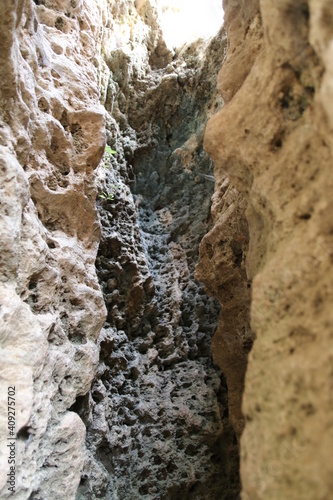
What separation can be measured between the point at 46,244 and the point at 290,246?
6.96 feet

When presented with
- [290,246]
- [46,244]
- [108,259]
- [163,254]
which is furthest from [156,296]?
[290,246]

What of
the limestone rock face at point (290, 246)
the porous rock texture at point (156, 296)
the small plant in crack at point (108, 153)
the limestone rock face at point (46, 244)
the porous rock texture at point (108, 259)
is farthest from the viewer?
Answer: the small plant in crack at point (108, 153)

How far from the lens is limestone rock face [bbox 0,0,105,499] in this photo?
2.38 meters

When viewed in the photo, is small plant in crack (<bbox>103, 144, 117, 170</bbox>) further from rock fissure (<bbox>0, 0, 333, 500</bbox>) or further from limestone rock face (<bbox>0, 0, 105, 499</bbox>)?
limestone rock face (<bbox>0, 0, 105, 499</bbox>)

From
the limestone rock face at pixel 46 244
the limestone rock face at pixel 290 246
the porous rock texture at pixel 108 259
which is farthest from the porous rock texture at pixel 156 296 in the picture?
the limestone rock face at pixel 290 246

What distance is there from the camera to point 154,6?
7664mm

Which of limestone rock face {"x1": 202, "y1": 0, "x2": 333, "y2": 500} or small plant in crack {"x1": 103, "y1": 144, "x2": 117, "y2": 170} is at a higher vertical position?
small plant in crack {"x1": 103, "y1": 144, "x2": 117, "y2": 170}

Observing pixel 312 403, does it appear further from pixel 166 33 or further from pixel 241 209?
pixel 166 33

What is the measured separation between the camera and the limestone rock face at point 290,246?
4.18 feet

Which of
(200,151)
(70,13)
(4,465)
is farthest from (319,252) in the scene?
(200,151)

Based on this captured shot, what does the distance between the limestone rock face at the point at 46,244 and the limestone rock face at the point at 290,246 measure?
1.44 m

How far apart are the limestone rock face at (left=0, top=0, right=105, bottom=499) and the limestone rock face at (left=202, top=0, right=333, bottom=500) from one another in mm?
1442

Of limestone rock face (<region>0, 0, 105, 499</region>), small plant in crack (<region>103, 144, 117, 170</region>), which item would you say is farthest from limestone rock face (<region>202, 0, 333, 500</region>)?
small plant in crack (<region>103, 144, 117, 170</region>)

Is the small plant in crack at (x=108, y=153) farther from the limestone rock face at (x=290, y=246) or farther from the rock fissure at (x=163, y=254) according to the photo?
the limestone rock face at (x=290, y=246)
